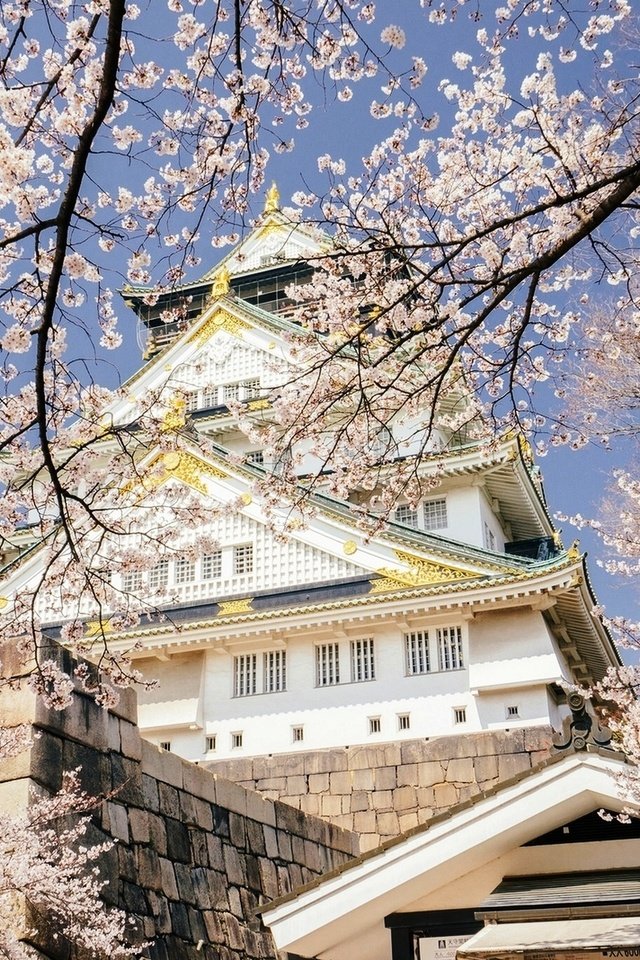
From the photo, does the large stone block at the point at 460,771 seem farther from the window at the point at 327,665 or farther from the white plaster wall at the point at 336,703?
the window at the point at 327,665

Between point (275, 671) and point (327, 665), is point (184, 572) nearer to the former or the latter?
point (275, 671)

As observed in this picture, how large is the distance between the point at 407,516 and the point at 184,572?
490 cm

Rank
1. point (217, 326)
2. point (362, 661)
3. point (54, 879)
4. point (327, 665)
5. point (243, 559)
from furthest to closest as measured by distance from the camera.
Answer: point (217, 326) < point (243, 559) < point (327, 665) < point (362, 661) < point (54, 879)

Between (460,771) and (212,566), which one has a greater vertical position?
(212,566)

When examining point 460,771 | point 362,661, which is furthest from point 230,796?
point 362,661

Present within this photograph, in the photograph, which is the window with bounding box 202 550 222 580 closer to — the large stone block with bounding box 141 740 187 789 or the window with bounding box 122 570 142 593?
the window with bounding box 122 570 142 593

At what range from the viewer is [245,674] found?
1936cm

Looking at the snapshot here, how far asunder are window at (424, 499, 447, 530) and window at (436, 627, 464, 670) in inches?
138

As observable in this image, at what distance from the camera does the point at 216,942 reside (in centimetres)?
982

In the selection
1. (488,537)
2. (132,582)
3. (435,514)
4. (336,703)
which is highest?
(435,514)

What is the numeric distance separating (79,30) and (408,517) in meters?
17.2

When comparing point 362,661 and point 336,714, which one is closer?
point 336,714

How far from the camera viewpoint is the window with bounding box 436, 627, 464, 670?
59.7 feet

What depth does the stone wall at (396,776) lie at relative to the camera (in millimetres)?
16906
